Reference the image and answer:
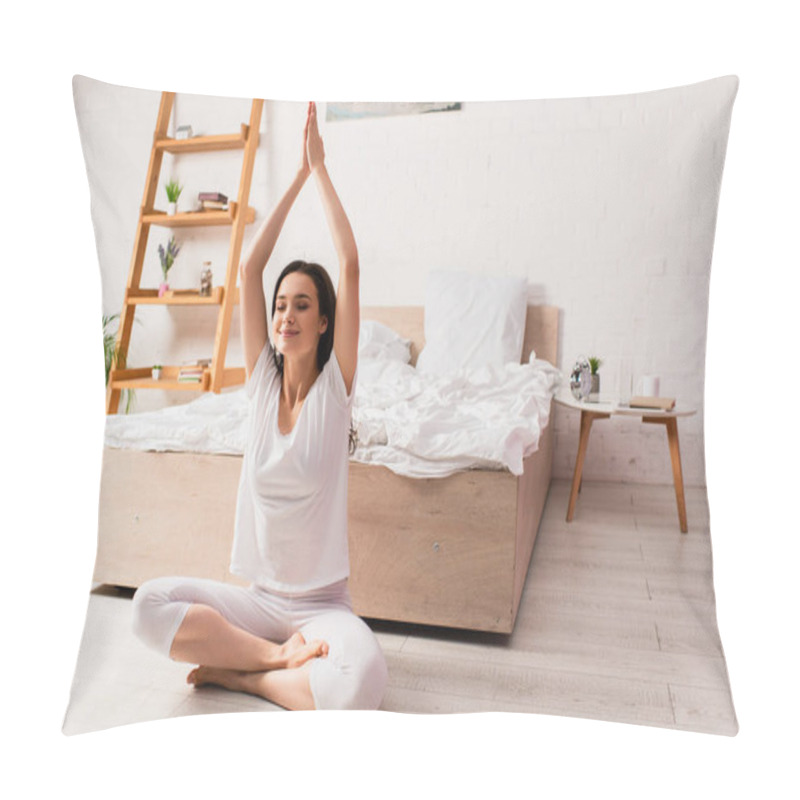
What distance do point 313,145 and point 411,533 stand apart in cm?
73

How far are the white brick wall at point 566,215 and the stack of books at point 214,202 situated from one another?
20 millimetres

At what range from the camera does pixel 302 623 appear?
1.45 metres

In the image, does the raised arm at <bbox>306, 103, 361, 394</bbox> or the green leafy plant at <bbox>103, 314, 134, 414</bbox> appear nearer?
the raised arm at <bbox>306, 103, 361, 394</bbox>

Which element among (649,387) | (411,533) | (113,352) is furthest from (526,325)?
(113,352)

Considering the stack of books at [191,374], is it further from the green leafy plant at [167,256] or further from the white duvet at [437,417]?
the green leafy plant at [167,256]

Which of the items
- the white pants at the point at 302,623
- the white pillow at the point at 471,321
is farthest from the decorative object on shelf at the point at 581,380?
the white pants at the point at 302,623

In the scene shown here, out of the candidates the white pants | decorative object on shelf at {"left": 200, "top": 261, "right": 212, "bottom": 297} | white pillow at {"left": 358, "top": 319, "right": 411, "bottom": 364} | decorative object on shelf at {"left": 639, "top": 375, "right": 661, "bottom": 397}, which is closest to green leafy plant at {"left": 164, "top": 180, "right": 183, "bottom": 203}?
decorative object on shelf at {"left": 200, "top": 261, "right": 212, "bottom": 297}

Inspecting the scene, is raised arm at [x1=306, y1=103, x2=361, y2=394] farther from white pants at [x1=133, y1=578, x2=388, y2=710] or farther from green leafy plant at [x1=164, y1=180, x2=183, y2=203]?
white pants at [x1=133, y1=578, x2=388, y2=710]

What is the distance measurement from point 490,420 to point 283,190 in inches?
22.4

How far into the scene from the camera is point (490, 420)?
1497 millimetres

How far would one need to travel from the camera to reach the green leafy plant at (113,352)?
159cm

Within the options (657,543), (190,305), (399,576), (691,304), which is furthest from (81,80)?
(657,543)

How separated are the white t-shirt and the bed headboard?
119 millimetres

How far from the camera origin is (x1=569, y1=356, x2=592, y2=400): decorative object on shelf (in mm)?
1490
